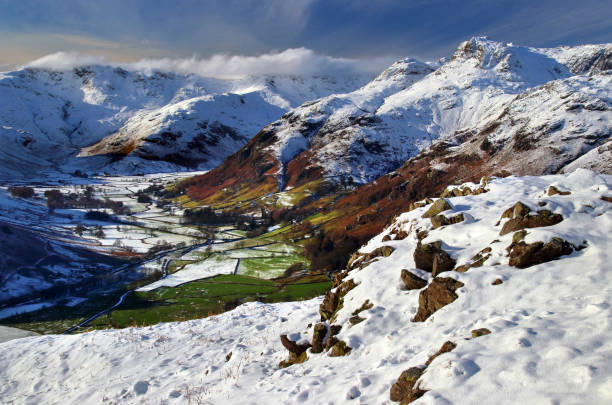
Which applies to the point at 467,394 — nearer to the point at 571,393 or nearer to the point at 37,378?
the point at 571,393

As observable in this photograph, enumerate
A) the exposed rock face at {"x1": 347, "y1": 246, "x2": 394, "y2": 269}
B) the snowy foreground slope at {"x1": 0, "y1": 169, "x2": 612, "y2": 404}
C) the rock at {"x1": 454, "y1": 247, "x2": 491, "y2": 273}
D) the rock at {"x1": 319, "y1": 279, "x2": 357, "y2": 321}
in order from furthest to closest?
the exposed rock face at {"x1": 347, "y1": 246, "x2": 394, "y2": 269} < the rock at {"x1": 319, "y1": 279, "x2": 357, "y2": 321} < the rock at {"x1": 454, "y1": 247, "x2": 491, "y2": 273} < the snowy foreground slope at {"x1": 0, "y1": 169, "x2": 612, "y2": 404}

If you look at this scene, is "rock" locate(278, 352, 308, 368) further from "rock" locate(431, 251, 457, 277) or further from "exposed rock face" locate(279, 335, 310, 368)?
"rock" locate(431, 251, 457, 277)

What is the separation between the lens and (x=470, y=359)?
28.1 ft

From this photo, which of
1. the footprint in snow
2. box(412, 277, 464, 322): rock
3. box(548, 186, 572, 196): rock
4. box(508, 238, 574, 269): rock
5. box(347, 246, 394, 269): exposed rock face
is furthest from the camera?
box(347, 246, 394, 269): exposed rock face

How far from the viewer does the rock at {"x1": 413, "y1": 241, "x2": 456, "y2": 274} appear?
1464 centimetres

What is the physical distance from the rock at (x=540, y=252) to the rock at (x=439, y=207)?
246 inches

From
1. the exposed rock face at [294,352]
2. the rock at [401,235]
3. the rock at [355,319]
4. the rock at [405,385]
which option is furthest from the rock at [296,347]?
the rock at [401,235]

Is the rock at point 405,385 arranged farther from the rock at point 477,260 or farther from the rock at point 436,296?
the rock at point 477,260

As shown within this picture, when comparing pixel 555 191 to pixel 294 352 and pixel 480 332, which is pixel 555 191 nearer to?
pixel 480 332

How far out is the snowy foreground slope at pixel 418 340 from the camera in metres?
7.98

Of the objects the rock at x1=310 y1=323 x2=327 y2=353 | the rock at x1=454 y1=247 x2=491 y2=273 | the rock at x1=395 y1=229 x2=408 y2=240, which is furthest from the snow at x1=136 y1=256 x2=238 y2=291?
the rock at x1=454 y1=247 x2=491 y2=273

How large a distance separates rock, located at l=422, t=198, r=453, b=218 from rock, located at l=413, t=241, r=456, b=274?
12.9 feet

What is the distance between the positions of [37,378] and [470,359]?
2030 cm

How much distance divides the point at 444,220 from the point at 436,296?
6.12 m
